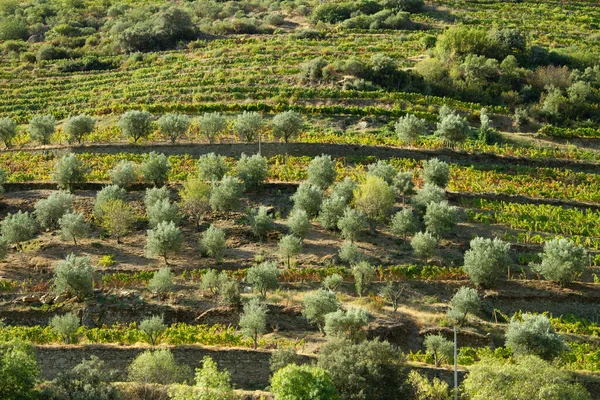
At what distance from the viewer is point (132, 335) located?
34406 mm

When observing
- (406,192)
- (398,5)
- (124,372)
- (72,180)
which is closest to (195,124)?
(72,180)

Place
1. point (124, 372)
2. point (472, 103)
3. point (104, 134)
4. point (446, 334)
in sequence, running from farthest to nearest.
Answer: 1. point (472, 103)
2. point (104, 134)
3. point (446, 334)
4. point (124, 372)

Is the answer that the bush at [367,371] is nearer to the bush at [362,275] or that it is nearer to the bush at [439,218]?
the bush at [362,275]

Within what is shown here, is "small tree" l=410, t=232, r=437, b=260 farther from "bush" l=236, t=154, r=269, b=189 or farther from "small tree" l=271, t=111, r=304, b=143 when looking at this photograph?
"small tree" l=271, t=111, r=304, b=143

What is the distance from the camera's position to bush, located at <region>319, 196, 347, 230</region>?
42.2 metres

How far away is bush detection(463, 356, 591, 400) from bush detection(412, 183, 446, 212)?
15.5 metres

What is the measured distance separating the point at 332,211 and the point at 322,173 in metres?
4.32

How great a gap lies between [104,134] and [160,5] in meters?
44.6

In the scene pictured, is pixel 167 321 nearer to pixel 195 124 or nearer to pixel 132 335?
pixel 132 335

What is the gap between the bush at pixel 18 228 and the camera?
41094 millimetres

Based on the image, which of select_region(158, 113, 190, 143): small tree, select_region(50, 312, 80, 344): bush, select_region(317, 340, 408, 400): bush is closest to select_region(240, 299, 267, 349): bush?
select_region(317, 340, 408, 400): bush

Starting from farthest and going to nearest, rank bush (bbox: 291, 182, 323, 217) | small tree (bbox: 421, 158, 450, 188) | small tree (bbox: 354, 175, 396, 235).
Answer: small tree (bbox: 421, 158, 450, 188), bush (bbox: 291, 182, 323, 217), small tree (bbox: 354, 175, 396, 235)

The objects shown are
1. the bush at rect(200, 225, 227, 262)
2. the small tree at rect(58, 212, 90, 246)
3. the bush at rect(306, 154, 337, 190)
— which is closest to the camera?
the bush at rect(200, 225, 227, 262)

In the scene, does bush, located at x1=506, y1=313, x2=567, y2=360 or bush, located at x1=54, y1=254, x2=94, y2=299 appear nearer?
bush, located at x1=506, y1=313, x2=567, y2=360
